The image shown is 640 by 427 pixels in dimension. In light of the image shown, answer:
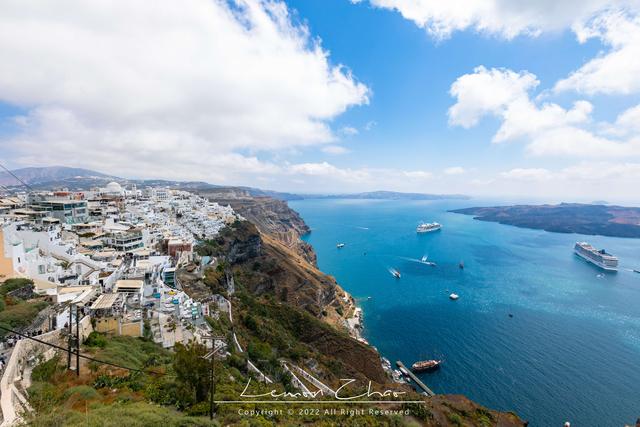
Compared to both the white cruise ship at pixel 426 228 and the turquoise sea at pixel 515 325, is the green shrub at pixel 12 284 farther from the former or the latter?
the white cruise ship at pixel 426 228

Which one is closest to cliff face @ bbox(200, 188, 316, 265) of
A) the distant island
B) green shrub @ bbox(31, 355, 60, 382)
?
green shrub @ bbox(31, 355, 60, 382)

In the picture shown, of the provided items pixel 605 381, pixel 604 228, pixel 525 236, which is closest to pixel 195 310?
pixel 605 381

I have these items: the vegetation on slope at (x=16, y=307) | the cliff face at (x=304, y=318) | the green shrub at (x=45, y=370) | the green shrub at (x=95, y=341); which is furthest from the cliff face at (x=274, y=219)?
the green shrub at (x=45, y=370)

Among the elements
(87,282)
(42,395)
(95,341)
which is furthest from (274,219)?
(42,395)

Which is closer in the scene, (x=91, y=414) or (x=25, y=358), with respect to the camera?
(x=91, y=414)

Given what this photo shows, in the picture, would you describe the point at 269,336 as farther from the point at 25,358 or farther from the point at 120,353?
the point at 25,358

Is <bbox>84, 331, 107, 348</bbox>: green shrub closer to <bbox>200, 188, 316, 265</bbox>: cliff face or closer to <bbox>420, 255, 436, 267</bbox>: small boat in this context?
<bbox>200, 188, 316, 265</bbox>: cliff face
